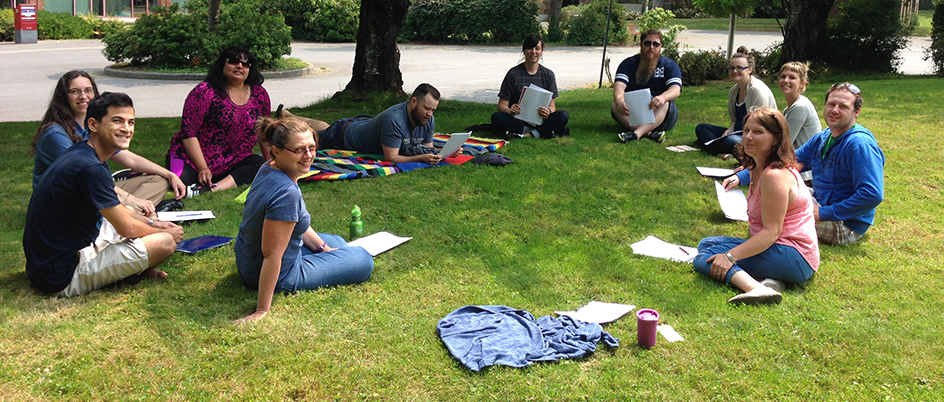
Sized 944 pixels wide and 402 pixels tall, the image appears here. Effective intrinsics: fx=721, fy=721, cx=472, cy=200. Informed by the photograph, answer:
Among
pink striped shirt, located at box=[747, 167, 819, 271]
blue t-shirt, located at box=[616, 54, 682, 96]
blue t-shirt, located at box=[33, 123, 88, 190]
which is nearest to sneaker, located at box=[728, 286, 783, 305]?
pink striped shirt, located at box=[747, 167, 819, 271]

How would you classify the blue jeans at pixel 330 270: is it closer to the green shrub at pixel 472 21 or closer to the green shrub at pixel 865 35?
the green shrub at pixel 865 35

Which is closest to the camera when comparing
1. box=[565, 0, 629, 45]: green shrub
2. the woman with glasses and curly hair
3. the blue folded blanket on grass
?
the blue folded blanket on grass

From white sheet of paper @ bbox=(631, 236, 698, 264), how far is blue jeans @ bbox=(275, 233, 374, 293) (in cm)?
211

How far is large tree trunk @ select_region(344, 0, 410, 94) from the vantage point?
39.4 feet

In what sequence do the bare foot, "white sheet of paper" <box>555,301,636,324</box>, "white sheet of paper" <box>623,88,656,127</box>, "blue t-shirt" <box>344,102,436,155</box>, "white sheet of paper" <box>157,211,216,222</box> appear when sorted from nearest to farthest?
"white sheet of paper" <box>555,301,636,324</box> → the bare foot → "white sheet of paper" <box>157,211,216,222</box> → "blue t-shirt" <box>344,102,436,155</box> → "white sheet of paper" <box>623,88,656,127</box>

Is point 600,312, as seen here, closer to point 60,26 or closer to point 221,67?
point 221,67

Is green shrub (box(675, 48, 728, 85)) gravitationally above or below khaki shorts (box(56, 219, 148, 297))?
above

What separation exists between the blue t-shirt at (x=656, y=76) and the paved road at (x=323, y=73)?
193 inches

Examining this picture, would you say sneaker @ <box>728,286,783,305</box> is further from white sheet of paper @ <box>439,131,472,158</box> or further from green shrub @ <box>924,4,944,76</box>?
green shrub @ <box>924,4,944,76</box>

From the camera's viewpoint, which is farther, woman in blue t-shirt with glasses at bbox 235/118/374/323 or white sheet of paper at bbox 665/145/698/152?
white sheet of paper at bbox 665/145/698/152

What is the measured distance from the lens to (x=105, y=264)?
454 centimetres

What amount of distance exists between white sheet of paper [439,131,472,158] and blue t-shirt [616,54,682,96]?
2987 millimetres

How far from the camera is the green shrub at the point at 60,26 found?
27484 millimetres

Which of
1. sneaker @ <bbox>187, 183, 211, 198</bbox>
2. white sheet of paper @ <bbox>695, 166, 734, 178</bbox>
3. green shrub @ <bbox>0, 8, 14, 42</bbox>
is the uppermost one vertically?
green shrub @ <bbox>0, 8, 14, 42</bbox>
